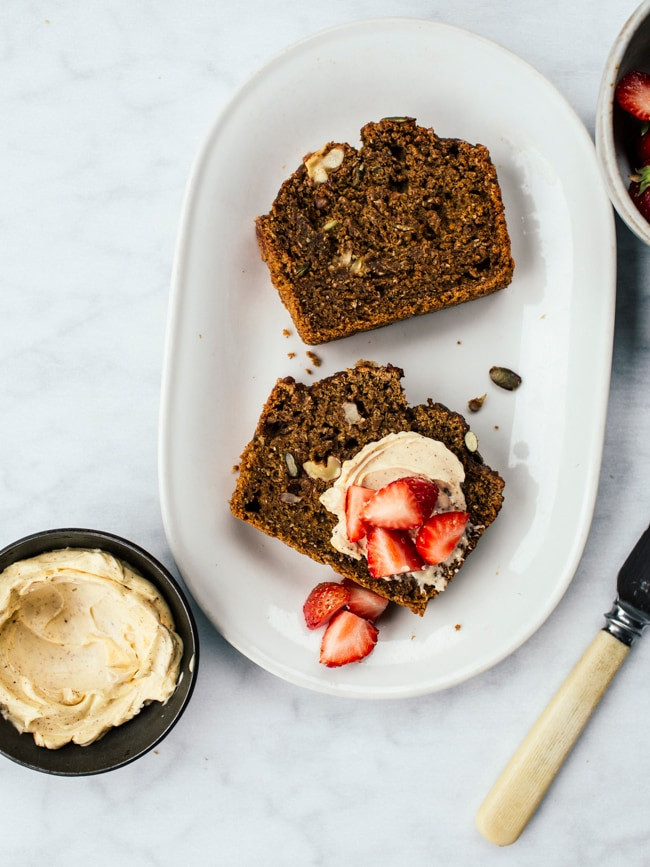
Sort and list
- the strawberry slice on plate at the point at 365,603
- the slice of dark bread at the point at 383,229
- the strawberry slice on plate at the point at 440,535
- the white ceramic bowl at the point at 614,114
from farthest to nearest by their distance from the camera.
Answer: the strawberry slice on plate at the point at 365,603, the slice of dark bread at the point at 383,229, the strawberry slice on plate at the point at 440,535, the white ceramic bowl at the point at 614,114

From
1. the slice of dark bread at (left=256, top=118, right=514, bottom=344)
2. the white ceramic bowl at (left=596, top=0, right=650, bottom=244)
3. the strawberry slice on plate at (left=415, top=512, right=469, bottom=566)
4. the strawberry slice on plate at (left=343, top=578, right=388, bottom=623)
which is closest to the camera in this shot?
the white ceramic bowl at (left=596, top=0, right=650, bottom=244)

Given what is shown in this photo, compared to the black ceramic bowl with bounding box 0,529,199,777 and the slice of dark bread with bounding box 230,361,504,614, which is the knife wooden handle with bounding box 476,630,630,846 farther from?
the black ceramic bowl with bounding box 0,529,199,777

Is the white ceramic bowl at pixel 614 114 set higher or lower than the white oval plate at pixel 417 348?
higher

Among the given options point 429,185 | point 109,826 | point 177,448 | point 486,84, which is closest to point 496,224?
point 429,185

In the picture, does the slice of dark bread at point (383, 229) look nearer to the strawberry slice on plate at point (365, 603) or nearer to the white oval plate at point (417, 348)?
the white oval plate at point (417, 348)

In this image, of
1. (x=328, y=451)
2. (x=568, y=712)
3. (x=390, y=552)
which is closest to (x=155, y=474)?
(x=328, y=451)

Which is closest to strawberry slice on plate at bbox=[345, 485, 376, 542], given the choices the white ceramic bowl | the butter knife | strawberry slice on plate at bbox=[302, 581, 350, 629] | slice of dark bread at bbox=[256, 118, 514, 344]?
strawberry slice on plate at bbox=[302, 581, 350, 629]

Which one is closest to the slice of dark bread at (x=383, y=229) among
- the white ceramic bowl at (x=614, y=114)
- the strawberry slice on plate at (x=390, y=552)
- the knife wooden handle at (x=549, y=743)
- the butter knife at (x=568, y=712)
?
the white ceramic bowl at (x=614, y=114)
